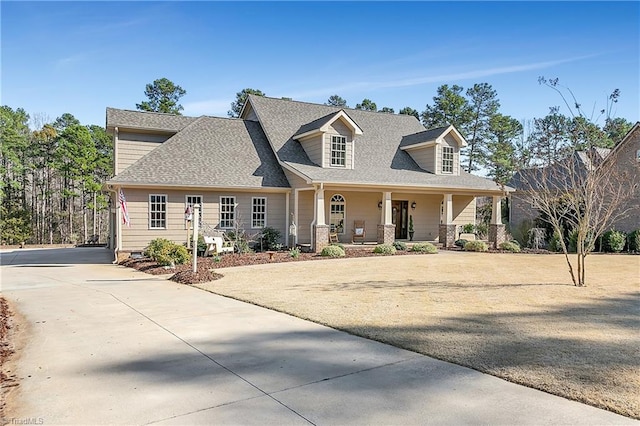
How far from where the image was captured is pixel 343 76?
63.3 feet

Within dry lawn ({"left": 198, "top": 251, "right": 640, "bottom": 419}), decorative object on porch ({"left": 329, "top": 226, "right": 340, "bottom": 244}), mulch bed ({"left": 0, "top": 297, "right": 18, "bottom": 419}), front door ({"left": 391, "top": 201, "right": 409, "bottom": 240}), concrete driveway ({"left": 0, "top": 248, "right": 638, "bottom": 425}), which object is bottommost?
Answer: mulch bed ({"left": 0, "top": 297, "right": 18, "bottom": 419})

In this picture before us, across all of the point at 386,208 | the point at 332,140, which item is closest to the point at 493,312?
the point at 386,208

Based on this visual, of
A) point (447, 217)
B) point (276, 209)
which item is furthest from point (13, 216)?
point (447, 217)

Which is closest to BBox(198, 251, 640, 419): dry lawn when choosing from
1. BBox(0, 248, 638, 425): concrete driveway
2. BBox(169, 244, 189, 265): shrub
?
BBox(0, 248, 638, 425): concrete driveway

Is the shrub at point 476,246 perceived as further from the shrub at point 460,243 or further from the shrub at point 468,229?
the shrub at point 468,229

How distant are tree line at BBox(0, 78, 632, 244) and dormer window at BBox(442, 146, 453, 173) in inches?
103

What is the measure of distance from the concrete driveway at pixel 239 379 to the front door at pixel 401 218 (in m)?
16.3

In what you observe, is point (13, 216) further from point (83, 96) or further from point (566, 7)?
point (566, 7)

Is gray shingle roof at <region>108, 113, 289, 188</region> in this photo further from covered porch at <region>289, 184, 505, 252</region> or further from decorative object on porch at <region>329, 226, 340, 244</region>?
decorative object on porch at <region>329, 226, 340, 244</region>

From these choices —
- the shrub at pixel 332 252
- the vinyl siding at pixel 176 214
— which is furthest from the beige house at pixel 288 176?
the shrub at pixel 332 252

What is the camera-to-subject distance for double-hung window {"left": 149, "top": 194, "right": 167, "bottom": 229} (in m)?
17.4

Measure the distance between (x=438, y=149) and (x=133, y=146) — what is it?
15.4 m

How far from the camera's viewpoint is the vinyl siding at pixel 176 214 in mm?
17125

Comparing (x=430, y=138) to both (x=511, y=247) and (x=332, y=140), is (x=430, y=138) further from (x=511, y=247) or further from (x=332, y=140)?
(x=511, y=247)
